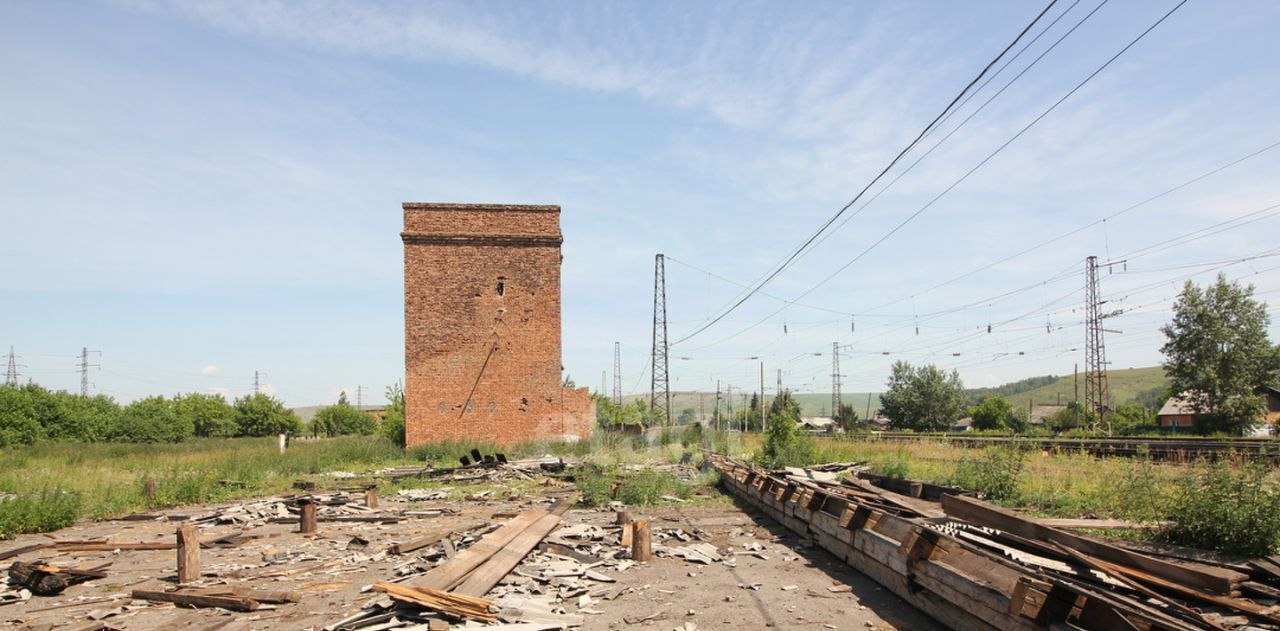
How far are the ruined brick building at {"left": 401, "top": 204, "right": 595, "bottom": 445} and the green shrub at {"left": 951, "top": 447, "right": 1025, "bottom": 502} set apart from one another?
18587 mm

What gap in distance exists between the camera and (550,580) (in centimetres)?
868

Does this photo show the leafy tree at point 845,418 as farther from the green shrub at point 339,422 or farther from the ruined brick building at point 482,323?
the green shrub at point 339,422

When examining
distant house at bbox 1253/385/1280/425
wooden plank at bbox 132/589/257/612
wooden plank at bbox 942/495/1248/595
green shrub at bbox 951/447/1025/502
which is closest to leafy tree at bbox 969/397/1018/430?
distant house at bbox 1253/385/1280/425

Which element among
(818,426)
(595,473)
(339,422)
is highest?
(595,473)

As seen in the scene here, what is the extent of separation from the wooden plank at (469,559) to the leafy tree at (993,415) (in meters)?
64.2

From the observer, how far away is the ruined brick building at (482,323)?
29.7 meters

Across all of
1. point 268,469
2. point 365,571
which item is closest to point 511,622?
point 365,571

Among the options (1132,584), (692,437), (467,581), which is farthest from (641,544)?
(692,437)

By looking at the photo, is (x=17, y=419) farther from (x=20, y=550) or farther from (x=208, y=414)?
(x=20, y=550)

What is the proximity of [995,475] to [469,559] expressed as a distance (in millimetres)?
9685

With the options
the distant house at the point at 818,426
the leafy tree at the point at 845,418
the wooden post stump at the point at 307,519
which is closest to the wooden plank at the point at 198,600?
the wooden post stump at the point at 307,519

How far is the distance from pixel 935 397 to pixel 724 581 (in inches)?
2758

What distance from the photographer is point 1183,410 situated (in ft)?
175

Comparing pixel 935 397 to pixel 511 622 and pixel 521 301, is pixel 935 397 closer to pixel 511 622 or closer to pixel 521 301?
pixel 521 301
